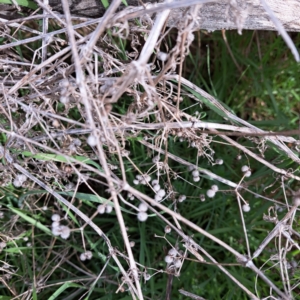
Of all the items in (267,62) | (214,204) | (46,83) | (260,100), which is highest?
(46,83)

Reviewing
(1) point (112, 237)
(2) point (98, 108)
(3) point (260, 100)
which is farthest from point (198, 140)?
(3) point (260, 100)

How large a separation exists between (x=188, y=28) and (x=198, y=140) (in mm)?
335

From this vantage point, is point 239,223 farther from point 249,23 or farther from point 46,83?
point 46,83

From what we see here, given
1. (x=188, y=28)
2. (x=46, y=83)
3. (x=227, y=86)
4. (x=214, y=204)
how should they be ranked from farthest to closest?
(x=227, y=86) → (x=214, y=204) → (x=46, y=83) → (x=188, y=28)

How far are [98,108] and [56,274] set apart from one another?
0.83 m

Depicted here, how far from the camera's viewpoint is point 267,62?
59.8 inches

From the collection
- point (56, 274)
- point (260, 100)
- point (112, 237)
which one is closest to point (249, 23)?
point (260, 100)

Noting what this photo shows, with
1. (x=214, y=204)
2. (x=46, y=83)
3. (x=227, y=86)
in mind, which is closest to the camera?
(x=46, y=83)

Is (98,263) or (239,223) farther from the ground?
(239,223)

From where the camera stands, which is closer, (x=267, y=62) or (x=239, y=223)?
(x=239, y=223)

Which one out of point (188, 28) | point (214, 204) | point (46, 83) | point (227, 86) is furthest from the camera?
point (227, 86)

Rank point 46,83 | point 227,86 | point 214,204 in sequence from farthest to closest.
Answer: point 227,86
point 214,204
point 46,83

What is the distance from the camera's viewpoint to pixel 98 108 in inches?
29.5

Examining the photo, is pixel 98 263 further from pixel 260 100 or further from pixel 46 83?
pixel 260 100
